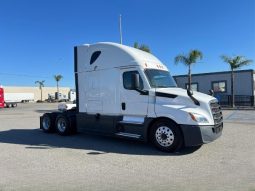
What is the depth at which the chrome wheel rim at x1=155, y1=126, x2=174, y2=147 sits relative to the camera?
26.9ft

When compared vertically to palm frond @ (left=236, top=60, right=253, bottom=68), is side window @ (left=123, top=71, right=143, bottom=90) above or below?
below

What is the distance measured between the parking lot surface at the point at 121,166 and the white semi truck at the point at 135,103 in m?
0.51

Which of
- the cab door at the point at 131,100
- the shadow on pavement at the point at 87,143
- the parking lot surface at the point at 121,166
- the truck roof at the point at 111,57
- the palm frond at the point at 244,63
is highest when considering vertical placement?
the palm frond at the point at 244,63

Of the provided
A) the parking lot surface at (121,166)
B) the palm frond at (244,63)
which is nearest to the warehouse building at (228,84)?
the palm frond at (244,63)

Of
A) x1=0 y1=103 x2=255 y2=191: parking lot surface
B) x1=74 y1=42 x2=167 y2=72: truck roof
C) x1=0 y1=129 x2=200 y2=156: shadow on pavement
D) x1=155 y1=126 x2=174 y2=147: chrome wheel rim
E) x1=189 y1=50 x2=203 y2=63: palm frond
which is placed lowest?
x1=0 y1=103 x2=255 y2=191: parking lot surface

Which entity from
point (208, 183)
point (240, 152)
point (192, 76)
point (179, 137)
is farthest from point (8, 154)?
point (192, 76)

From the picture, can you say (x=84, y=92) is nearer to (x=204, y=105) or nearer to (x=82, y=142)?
(x=82, y=142)

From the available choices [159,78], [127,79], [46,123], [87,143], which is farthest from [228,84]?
[87,143]

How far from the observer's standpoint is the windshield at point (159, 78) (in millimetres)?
8881

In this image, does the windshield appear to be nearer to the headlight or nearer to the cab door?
the cab door

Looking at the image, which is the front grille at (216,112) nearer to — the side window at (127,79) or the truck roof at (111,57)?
the truck roof at (111,57)

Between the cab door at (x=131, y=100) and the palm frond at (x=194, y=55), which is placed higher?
the palm frond at (x=194, y=55)

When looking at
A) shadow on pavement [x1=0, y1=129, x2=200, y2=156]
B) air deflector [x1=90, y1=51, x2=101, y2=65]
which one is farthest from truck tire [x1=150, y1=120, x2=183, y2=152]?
air deflector [x1=90, y1=51, x2=101, y2=65]

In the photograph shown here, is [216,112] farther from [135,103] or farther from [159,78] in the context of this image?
[135,103]
